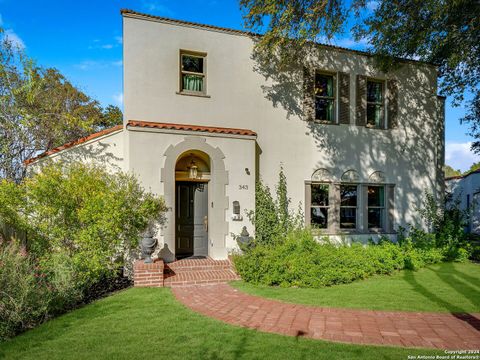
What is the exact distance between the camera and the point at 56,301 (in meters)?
5.99

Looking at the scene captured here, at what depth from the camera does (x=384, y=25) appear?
418 inches

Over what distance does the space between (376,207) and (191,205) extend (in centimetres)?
741

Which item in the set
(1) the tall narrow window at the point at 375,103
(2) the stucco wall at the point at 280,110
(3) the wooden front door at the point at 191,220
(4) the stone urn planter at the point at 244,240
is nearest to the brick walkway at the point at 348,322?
(4) the stone urn planter at the point at 244,240

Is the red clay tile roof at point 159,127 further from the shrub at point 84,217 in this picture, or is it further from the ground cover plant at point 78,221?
the shrub at point 84,217

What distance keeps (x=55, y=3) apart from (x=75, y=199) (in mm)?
7112

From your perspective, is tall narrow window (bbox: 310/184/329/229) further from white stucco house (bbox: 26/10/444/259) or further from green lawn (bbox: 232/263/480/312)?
green lawn (bbox: 232/263/480/312)

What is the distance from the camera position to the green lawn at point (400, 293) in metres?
6.29

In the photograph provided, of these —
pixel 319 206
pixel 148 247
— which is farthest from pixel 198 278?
pixel 319 206

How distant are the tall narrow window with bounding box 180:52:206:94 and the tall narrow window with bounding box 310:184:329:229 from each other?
18.2 ft

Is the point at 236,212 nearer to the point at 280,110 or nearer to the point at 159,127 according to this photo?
the point at 159,127

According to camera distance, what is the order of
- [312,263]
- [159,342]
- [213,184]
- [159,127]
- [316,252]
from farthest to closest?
[213,184]
[159,127]
[316,252]
[312,263]
[159,342]

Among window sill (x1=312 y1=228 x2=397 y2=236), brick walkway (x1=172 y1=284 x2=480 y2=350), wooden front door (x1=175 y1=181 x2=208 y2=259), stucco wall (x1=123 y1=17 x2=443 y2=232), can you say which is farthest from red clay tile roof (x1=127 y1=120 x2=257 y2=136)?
brick walkway (x1=172 y1=284 x2=480 y2=350)

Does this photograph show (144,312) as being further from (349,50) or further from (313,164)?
(349,50)

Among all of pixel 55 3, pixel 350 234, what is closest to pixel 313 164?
pixel 350 234
